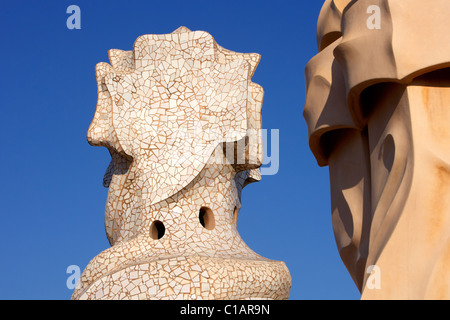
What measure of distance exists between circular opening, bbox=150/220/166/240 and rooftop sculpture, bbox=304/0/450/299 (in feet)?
22.2

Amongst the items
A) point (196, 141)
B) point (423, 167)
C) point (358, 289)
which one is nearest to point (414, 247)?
point (423, 167)

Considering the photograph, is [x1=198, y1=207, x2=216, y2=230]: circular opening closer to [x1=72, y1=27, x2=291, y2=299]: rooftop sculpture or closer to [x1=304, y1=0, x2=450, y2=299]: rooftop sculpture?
[x1=72, y1=27, x2=291, y2=299]: rooftop sculpture

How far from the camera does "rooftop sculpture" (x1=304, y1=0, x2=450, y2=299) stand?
19.5ft

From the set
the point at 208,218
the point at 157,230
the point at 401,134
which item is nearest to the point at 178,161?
the point at 208,218

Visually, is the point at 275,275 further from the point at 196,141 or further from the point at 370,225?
the point at 370,225

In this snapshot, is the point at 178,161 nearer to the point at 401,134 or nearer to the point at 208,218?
the point at 208,218

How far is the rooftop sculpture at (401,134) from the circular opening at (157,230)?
6.77 metres

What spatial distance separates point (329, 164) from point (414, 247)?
208 centimetres

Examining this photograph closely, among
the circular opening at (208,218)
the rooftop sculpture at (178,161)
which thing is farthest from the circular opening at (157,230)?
the circular opening at (208,218)

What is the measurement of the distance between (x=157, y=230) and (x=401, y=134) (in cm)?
806

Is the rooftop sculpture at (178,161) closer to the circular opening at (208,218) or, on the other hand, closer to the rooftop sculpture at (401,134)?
the circular opening at (208,218)

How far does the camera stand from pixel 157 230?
13836mm

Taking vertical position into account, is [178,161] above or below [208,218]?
above

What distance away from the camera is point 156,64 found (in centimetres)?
1454
